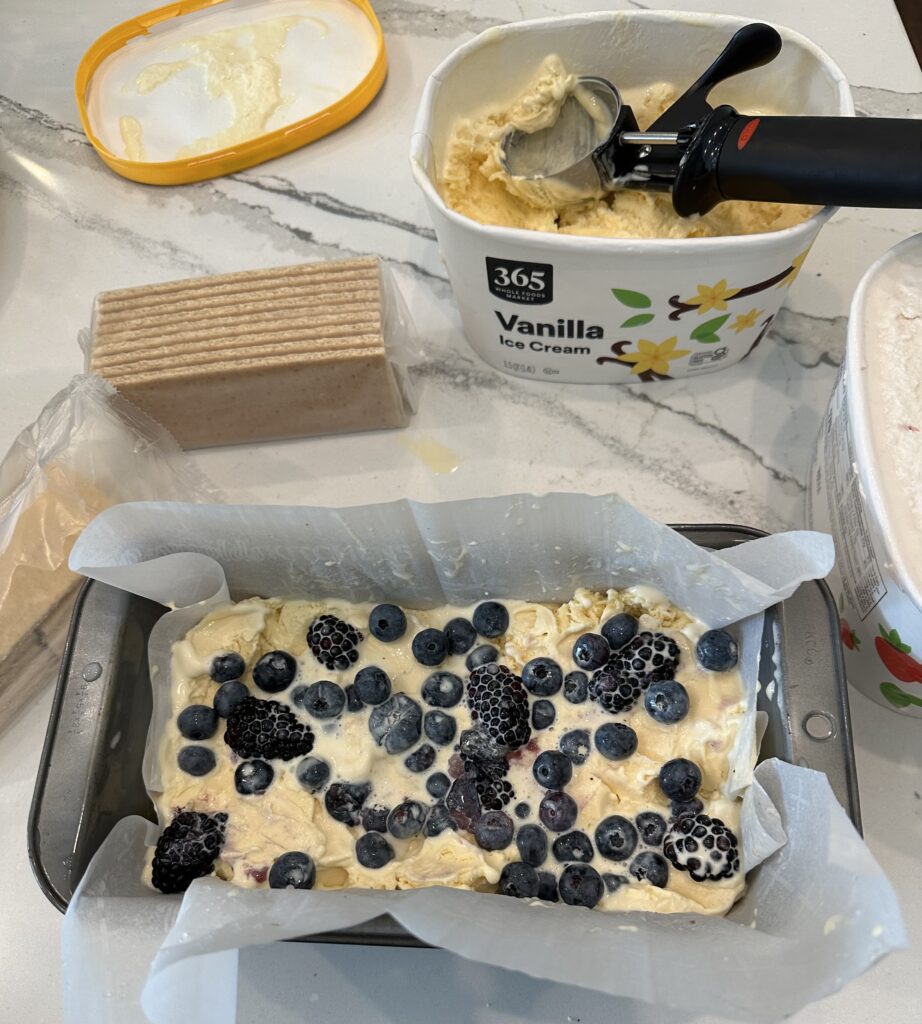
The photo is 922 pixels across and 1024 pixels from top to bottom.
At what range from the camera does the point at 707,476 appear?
834 millimetres

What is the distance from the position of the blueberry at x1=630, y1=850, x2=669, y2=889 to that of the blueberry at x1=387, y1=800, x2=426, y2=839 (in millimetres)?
159

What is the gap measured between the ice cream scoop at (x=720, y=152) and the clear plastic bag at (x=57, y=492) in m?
0.42

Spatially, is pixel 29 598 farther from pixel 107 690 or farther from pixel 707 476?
pixel 707 476

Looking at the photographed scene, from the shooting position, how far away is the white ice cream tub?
686 millimetres

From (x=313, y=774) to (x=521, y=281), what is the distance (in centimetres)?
43

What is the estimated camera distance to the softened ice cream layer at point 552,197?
76 cm

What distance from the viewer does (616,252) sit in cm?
68

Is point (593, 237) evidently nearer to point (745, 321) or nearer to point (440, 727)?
point (745, 321)

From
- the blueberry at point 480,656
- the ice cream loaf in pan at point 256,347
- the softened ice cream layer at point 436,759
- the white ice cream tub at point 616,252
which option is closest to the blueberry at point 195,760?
the softened ice cream layer at point 436,759

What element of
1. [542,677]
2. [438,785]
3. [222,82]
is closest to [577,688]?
[542,677]

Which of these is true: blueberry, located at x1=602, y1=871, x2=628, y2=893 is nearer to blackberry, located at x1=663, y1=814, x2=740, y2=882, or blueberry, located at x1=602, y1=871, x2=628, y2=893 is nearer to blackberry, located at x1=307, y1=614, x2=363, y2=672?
blackberry, located at x1=663, y1=814, x2=740, y2=882

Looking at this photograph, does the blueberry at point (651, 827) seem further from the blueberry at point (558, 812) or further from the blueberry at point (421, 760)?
the blueberry at point (421, 760)

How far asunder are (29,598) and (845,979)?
26.6 inches

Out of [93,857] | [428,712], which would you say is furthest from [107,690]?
[428,712]
